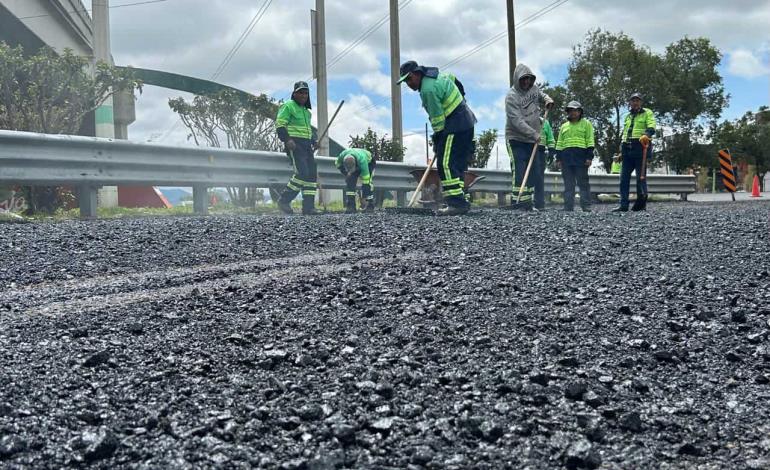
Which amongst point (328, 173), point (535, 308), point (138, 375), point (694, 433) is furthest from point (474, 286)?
point (328, 173)

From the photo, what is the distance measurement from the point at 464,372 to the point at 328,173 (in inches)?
332

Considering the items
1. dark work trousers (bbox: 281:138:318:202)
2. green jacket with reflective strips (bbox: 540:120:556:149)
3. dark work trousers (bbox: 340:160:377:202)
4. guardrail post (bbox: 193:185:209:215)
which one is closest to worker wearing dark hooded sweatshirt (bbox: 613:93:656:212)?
green jacket with reflective strips (bbox: 540:120:556:149)

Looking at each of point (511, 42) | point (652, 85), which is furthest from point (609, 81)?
point (511, 42)

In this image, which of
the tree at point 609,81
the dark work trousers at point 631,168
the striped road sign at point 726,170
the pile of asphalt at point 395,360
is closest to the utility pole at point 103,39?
the dark work trousers at point 631,168

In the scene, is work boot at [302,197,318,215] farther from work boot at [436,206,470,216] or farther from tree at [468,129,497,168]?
tree at [468,129,497,168]

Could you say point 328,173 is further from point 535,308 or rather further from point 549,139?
point 535,308

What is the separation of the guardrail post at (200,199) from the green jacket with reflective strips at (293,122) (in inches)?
46.7

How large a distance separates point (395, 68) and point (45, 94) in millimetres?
10759

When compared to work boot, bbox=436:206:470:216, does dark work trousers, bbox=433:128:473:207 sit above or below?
above

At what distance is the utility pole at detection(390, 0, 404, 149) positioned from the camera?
18.8m

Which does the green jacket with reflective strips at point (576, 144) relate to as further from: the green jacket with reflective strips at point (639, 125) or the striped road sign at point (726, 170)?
the striped road sign at point (726, 170)

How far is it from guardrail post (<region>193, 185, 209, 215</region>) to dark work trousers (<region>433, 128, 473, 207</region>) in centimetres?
304

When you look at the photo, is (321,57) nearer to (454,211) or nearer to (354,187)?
(354,187)

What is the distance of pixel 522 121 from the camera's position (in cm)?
866
